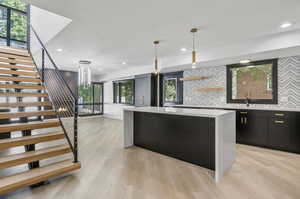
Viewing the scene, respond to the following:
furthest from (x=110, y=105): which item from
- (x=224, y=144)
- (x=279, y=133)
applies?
(x=279, y=133)

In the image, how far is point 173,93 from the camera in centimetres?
597

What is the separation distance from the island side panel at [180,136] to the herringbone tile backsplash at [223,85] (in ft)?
8.20

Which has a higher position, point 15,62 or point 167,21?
point 167,21

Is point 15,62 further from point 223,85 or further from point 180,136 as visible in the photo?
point 223,85

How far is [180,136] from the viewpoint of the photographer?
291 cm

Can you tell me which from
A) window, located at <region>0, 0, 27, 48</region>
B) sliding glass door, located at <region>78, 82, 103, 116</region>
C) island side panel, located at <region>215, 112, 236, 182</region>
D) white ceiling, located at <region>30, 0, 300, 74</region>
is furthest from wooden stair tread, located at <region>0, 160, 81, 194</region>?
sliding glass door, located at <region>78, 82, 103, 116</region>

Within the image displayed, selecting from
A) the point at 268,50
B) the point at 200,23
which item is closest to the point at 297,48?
the point at 268,50

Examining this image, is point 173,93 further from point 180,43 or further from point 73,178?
point 73,178

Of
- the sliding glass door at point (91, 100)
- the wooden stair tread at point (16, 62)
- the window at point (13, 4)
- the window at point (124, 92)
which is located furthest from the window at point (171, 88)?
the window at point (13, 4)

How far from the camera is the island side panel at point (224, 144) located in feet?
7.12

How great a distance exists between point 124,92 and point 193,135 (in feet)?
18.8

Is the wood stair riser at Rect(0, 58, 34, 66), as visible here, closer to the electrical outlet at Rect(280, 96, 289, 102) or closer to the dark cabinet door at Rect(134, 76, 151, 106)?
the dark cabinet door at Rect(134, 76, 151, 106)

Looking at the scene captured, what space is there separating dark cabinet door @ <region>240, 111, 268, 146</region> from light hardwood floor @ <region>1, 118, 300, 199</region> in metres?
0.58

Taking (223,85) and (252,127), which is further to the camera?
(223,85)
